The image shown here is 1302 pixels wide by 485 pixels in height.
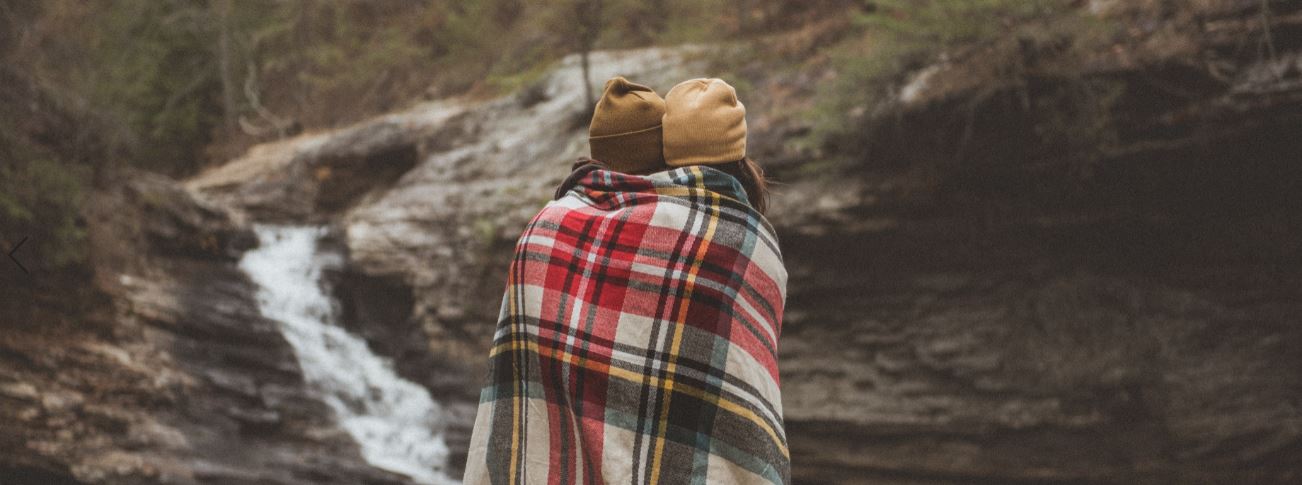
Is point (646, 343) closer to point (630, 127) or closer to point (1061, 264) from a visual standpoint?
point (630, 127)

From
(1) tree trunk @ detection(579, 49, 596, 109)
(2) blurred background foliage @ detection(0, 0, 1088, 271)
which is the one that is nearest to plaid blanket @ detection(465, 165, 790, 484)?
(2) blurred background foliage @ detection(0, 0, 1088, 271)

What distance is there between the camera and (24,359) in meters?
7.75

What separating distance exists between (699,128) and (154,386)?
816 centimetres

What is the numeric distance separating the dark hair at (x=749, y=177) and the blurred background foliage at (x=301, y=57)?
5048mm

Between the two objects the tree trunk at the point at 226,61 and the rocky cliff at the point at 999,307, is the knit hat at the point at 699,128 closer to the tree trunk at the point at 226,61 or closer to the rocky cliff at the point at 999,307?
the rocky cliff at the point at 999,307

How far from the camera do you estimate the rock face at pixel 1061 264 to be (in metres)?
6.38

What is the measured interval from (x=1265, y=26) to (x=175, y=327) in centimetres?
1018

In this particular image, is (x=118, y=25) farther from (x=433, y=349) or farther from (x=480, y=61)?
(x=433, y=349)

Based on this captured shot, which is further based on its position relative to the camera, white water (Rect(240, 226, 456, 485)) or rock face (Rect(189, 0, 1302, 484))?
white water (Rect(240, 226, 456, 485))

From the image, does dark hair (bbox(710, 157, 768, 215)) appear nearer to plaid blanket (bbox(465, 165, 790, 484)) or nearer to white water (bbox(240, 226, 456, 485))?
plaid blanket (bbox(465, 165, 790, 484))

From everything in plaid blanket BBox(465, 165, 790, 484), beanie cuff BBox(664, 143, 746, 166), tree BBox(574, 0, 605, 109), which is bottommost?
plaid blanket BBox(465, 165, 790, 484)

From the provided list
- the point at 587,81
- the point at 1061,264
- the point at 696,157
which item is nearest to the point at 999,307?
the point at 1061,264

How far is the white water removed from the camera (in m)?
9.04

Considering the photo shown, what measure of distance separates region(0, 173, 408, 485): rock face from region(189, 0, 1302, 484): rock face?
186 inches
